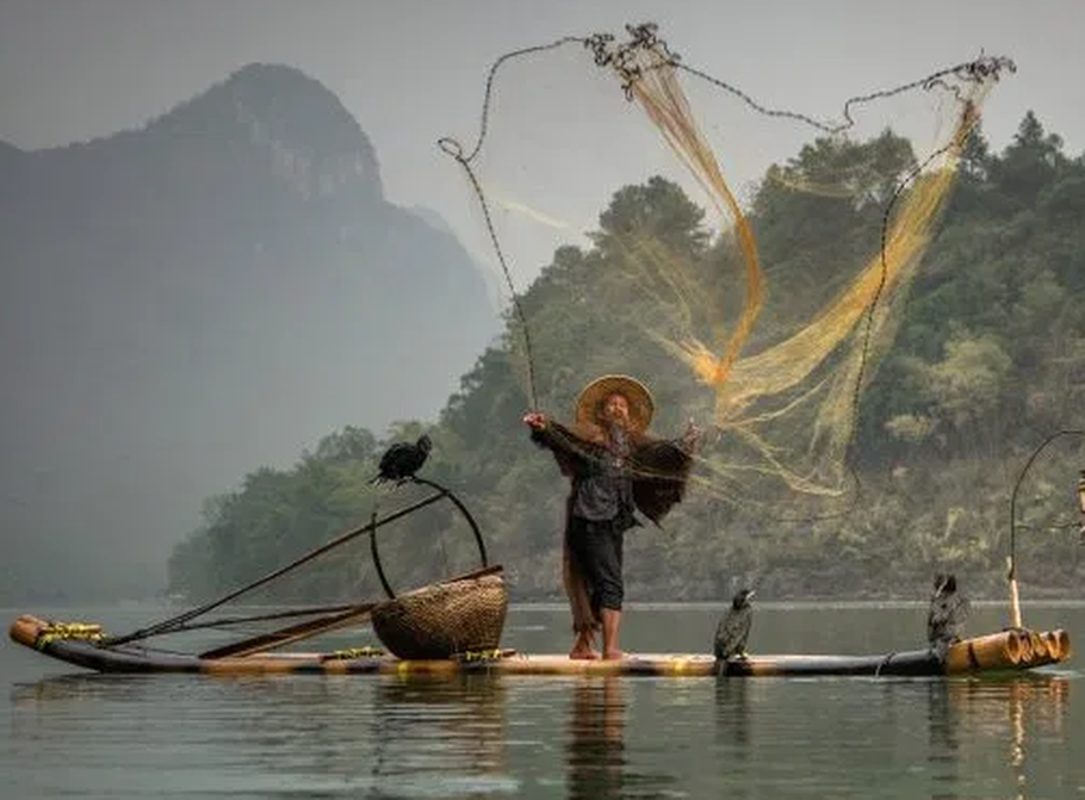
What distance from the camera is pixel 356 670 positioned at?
961 inches

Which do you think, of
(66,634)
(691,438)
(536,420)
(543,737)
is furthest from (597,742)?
(66,634)

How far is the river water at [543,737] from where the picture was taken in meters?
13.4

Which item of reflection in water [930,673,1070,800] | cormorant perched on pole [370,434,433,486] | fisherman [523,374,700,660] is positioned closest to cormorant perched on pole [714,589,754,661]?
fisherman [523,374,700,660]

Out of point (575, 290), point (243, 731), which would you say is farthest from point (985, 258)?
point (243, 731)

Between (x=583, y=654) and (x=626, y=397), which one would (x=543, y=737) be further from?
(x=626, y=397)

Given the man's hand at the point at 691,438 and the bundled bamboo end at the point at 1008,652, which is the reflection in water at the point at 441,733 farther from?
the bundled bamboo end at the point at 1008,652

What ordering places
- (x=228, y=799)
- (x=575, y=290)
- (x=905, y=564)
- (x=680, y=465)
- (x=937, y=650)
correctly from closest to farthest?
(x=228, y=799)
(x=937, y=650)
(x=680, y=465)
(x=905, y=564)
(x=575, y=290)

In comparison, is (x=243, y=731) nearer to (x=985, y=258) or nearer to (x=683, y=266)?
A: (x=683, y=266)

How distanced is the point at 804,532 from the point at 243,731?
85.1m

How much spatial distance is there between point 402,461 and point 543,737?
8536 mm

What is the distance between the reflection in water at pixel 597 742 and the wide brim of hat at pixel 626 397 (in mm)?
3009

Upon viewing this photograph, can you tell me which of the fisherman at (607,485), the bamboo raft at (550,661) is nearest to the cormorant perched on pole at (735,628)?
the bamboo raft at (550,661)

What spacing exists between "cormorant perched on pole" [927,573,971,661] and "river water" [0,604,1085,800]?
0.36 metres

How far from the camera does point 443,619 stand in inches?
949
